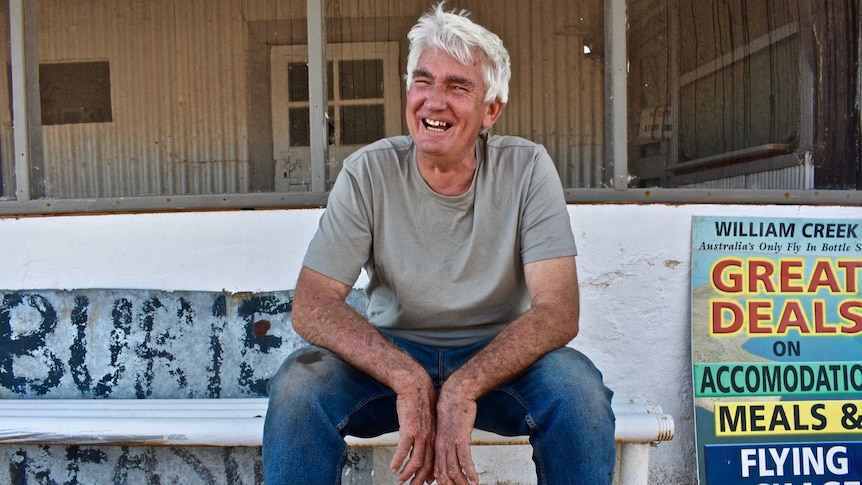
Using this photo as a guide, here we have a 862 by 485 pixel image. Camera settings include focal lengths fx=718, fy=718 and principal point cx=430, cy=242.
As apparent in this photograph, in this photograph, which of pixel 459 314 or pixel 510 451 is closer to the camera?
pixel 459 314

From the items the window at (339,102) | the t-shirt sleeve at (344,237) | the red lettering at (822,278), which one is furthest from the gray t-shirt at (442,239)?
the window at (339,102)

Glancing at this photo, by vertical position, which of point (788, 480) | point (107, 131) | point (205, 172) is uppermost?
point (107, 131)

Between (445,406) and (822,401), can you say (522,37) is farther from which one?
(445,406)

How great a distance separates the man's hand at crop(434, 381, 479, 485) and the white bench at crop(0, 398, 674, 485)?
50 centimetres

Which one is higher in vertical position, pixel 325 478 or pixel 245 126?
pixel 245 126

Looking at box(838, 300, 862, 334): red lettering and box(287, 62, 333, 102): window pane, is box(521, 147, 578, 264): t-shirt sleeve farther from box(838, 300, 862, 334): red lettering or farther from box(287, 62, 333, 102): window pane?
box(287, 62, 333, 102): window pane

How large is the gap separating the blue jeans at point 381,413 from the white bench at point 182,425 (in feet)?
1.39

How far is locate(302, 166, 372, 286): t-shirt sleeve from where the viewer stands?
209cm

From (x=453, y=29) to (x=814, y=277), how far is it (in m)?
2.04

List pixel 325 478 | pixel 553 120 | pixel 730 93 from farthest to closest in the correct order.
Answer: pixel 553 120
pixel 730 93
pixel 325 478

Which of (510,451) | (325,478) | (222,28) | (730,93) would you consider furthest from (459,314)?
(222,28)

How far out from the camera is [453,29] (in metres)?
2.10

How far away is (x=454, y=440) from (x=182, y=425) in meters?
1.26

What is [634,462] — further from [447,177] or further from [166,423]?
[166,423]
